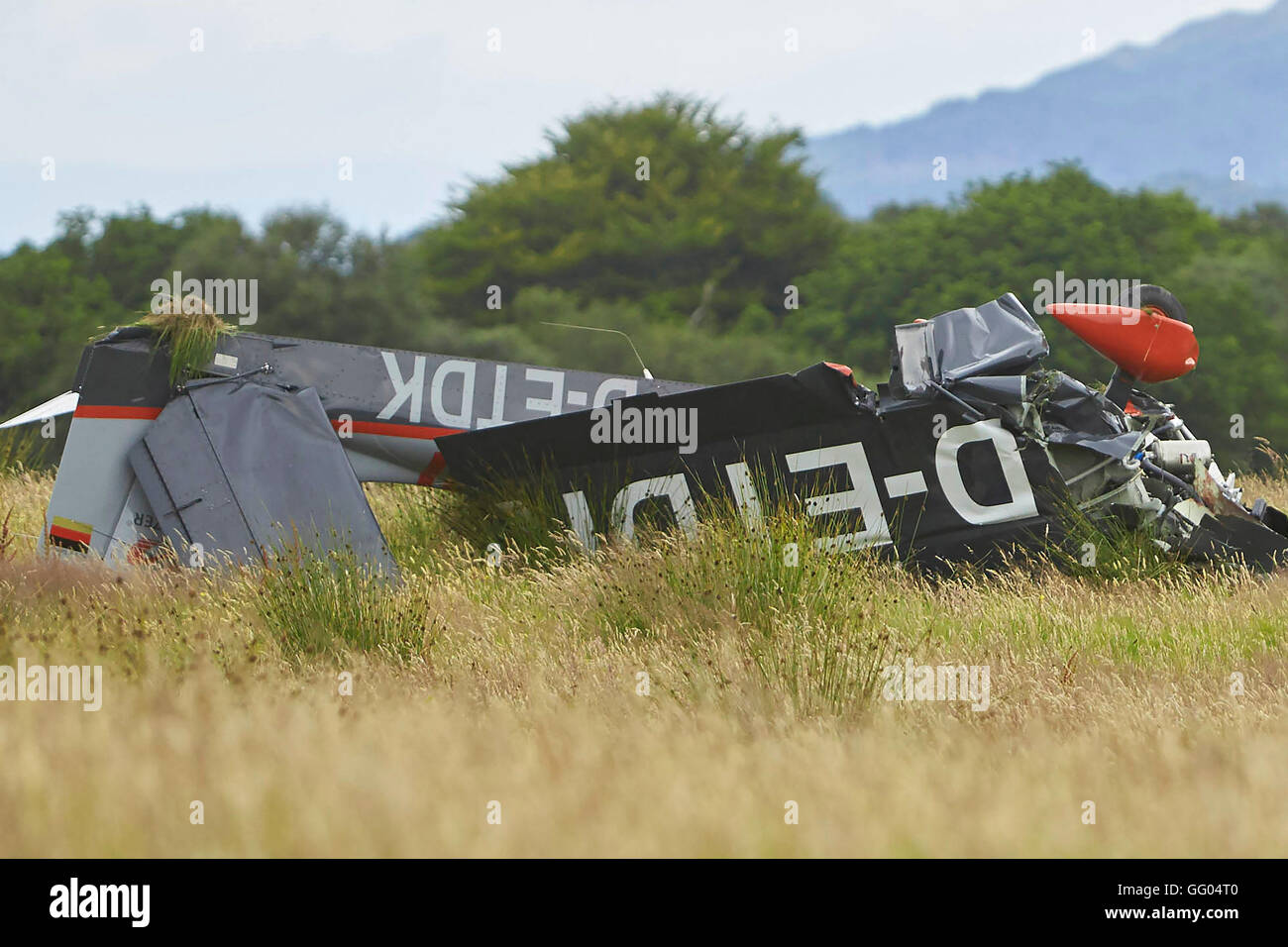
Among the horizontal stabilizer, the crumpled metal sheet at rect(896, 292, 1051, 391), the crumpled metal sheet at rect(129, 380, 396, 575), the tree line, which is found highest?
the tree line

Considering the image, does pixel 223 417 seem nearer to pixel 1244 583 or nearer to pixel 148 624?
pixel 148 624

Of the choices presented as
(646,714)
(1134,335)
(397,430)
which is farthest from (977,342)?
(646,714)

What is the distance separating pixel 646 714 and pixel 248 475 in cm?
352

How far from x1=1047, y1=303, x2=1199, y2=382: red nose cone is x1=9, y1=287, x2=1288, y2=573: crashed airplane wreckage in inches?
0.4

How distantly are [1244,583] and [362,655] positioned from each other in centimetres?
447

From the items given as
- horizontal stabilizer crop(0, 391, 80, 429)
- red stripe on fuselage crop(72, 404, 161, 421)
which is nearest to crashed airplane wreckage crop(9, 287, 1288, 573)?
red stripe on fuselage crop(72, 404, 161, 421)

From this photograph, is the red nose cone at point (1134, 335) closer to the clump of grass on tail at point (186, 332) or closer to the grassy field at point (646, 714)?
the grassy field at point (646, 714)

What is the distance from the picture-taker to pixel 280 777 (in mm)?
3633

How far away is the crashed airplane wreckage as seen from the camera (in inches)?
280

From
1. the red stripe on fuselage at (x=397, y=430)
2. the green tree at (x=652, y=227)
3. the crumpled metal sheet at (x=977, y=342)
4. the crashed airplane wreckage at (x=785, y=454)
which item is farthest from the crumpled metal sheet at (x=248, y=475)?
the green tree at (x=652, y=227)

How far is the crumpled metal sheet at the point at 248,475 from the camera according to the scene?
7.07 metres

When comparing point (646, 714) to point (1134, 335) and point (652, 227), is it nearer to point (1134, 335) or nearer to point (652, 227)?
point (1134, 335)

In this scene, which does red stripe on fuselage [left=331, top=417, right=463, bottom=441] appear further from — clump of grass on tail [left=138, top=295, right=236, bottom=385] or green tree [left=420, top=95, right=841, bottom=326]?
green tree [left=420, top=95, right=841, bottom=326]

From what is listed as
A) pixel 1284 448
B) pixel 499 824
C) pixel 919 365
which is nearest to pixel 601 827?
pixel 499 824
